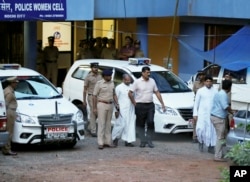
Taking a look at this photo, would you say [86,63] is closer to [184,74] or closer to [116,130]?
[116,130]

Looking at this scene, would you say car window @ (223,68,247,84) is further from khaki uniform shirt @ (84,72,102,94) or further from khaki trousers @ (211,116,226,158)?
khaki trousers @ (211,116,226,158)

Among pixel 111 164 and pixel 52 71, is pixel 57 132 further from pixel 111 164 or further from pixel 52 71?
pixel 52 71

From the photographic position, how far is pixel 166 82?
54.3 ft

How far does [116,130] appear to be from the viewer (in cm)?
1456

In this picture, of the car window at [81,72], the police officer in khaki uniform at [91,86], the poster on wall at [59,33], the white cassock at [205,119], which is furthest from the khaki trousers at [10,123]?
the poster on wall at [59,33]

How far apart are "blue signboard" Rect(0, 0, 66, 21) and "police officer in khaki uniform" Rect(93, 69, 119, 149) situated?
502 cm

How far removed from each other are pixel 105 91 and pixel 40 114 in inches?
60.8

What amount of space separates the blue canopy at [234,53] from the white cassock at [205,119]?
2.83 m

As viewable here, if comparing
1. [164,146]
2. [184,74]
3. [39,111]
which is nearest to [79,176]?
[39,111]

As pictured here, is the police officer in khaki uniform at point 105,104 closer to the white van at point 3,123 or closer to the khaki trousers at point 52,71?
the white van at point 3,123

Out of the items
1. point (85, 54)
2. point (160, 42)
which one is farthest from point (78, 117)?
point (160, 42)

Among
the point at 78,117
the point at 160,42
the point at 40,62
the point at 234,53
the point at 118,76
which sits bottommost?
the point at 78,117

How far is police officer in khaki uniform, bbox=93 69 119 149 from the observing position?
14289 mm

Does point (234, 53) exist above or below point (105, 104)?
above
